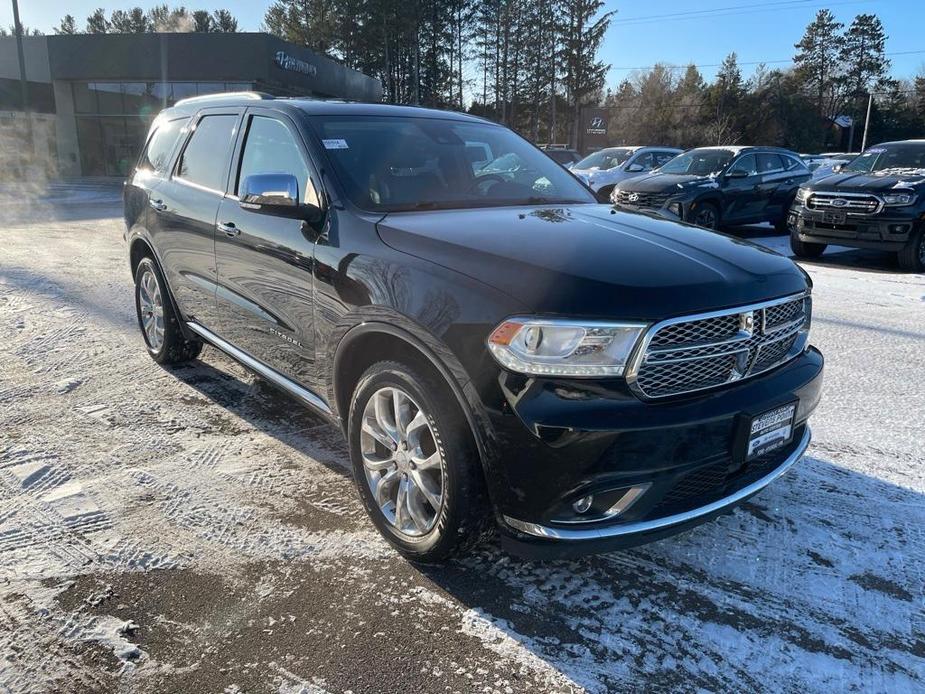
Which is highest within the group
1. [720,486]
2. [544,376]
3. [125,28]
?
[125,28]

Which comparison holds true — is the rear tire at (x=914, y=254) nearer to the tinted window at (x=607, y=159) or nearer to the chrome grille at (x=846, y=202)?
the chrome grille at (x=846, y=202)

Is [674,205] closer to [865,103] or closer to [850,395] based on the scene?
[850,395]

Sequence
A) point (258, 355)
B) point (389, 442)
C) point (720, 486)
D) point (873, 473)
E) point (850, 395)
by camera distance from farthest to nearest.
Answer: point (850, 395)
point (258, 355)
point (873, 473)
point (389, 442)
point (720, 486)

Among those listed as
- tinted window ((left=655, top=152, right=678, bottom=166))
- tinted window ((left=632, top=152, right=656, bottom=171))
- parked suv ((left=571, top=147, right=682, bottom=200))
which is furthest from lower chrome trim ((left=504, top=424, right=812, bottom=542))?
tinted window ((left=655, top=152, right=678, bottom=166))

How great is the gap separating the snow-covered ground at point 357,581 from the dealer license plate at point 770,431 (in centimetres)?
55

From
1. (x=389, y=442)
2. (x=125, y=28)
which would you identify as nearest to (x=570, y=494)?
(x=389, y=442)

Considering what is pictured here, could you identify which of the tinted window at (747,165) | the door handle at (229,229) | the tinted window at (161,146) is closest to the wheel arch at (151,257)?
the tinted window at (161,146)

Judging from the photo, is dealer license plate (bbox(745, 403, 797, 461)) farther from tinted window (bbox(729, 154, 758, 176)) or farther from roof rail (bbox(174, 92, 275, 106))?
tinted window (bbox(729, 154, 758, 176))

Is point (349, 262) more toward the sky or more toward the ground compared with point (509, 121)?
more toward the ground

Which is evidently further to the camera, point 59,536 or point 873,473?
point 873,473

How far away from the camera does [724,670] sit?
2.26 meters

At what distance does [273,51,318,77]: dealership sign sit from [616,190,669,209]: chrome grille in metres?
23.3

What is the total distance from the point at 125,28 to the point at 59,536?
2520 inches

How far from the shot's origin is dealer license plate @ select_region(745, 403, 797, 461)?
8.16 ft
